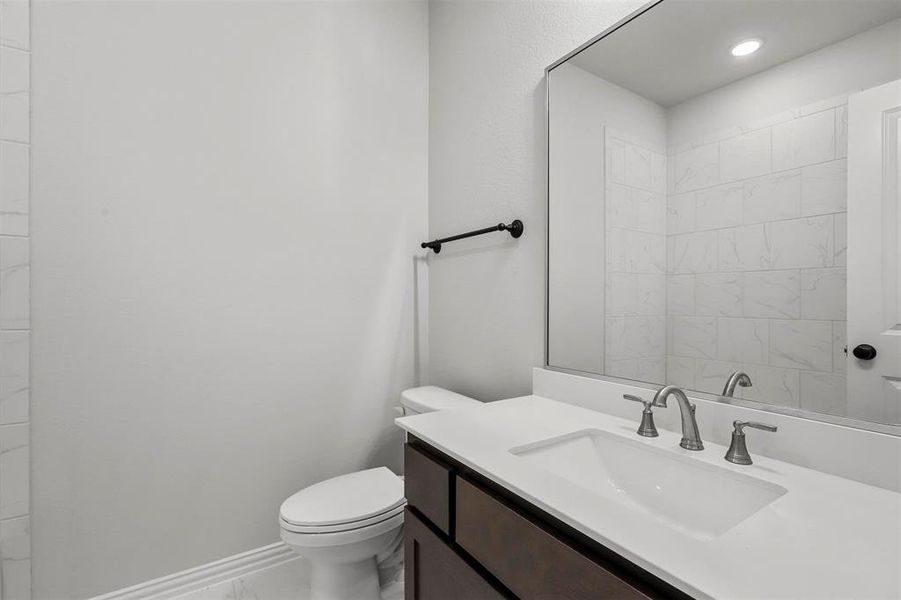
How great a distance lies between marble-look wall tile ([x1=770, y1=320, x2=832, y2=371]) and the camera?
75 cm

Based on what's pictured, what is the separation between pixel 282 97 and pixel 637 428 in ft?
5.35

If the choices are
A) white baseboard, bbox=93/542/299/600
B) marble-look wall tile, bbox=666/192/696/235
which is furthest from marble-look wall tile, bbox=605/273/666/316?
white baseboard, bbox=93/542/299/600

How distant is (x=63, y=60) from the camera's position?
1.24 metres

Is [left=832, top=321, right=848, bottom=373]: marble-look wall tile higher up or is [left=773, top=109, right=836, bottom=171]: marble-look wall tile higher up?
[left=773, top=109, right=836, bottom=171]: marble-look wall tile

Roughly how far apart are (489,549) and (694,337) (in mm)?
648

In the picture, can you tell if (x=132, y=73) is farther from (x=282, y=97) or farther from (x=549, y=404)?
Result: (x=549, y=404)

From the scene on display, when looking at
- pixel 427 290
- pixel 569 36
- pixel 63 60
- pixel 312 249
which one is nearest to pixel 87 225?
pixel 63 60

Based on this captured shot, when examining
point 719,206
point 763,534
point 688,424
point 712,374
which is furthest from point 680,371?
point 763,534

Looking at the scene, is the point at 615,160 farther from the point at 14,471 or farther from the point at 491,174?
the point at 14,471

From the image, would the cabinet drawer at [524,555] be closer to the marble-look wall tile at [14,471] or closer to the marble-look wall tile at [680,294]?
the marble-look wall tile at [680,294]

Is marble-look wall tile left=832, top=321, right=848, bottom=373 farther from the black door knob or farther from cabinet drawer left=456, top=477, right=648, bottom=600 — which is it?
cabinet drawer left=456, top=477, right=648, bottom=600

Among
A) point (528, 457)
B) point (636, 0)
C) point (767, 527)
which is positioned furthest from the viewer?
point (636, 0)

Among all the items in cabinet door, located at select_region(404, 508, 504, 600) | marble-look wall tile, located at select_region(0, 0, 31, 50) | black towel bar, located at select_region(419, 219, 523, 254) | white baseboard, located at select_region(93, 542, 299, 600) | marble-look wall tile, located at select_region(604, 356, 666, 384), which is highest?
marble-look wall tile, located at select_region(0, 0, 31, 50)

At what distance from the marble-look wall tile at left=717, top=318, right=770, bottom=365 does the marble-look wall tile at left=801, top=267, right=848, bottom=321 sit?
8 cm
